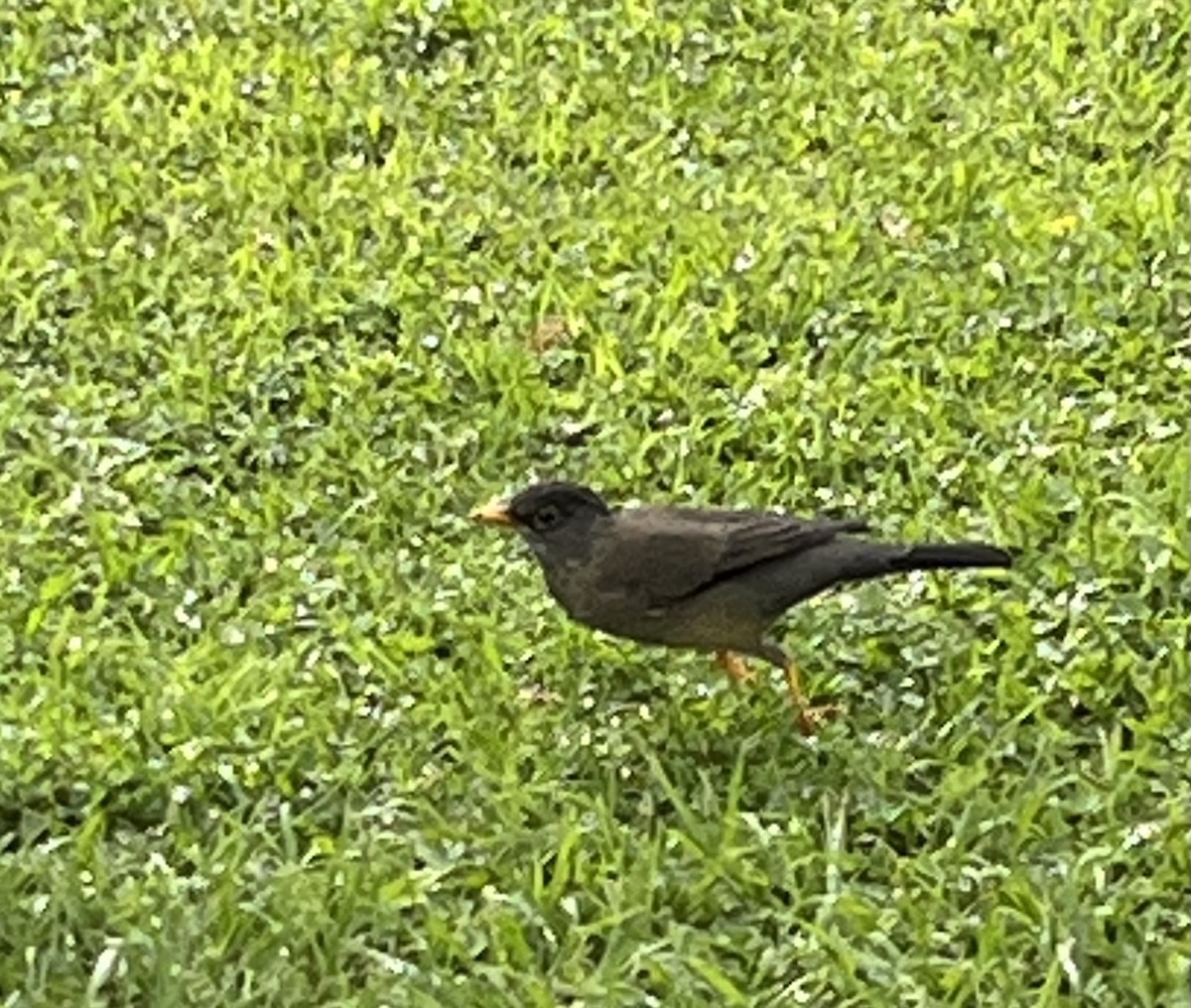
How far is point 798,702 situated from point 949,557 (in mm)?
414

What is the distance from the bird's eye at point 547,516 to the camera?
192 inches

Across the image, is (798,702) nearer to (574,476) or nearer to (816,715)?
(816,715)

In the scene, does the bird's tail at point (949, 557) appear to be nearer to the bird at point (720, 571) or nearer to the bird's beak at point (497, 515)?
the bird at point (720, 571)

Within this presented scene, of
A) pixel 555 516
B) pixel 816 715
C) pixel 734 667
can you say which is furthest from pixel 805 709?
pixel 555 516

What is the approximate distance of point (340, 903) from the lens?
4.37 m

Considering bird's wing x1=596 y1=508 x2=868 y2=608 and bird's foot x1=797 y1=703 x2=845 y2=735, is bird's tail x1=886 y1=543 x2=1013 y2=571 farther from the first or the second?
bird's foot x1=797 y1=703 x2=845 y2=735

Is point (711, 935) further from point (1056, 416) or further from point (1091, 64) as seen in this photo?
point (1091, 64)

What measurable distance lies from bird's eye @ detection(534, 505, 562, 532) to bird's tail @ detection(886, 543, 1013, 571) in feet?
2.18

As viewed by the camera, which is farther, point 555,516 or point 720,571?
point 555,516

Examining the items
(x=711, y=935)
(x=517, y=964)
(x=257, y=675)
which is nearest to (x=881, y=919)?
(x=711, y=935)

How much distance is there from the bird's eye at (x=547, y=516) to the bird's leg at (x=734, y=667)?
0.44 m

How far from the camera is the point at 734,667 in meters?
5.03

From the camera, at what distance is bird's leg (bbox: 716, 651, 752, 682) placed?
A: 16.5ft

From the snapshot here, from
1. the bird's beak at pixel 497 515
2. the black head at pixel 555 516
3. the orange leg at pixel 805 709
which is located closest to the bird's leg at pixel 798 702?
the orange leg at pixel 805 709
